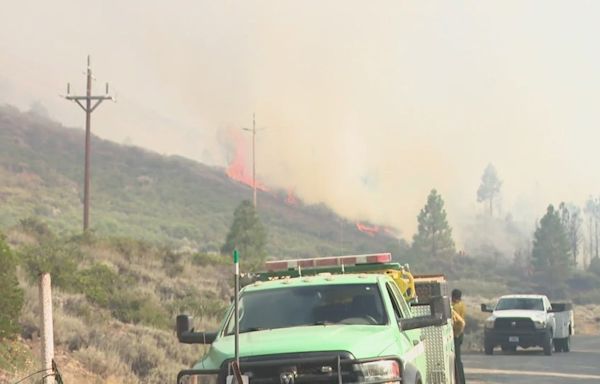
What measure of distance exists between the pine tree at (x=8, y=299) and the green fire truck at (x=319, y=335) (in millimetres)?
8556

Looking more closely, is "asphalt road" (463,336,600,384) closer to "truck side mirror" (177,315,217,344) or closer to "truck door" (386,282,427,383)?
"truck door" (386,282,427,383)

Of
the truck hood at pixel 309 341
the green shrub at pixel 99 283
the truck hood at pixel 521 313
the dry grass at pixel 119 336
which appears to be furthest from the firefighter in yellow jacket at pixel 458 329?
the truck hood at pixel 521 313

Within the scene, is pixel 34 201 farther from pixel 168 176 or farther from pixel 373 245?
pixel 373 245

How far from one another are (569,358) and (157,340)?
12551 millimetres

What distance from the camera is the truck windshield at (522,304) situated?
36725 millimetres

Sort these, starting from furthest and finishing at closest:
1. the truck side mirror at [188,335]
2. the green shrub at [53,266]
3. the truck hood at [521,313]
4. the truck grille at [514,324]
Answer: the truck hood at [521,313] → the truck grille at [514,324] → the green shrub at [53,266] → the truck side mirror at [188,335]

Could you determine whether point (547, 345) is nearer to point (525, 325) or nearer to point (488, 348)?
point (525, 325)

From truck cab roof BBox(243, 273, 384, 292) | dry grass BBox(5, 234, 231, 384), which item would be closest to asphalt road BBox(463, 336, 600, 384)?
dry grass BBox(5, 234, 231, 384)

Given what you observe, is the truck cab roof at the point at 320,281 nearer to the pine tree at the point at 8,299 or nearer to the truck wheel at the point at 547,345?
the pine tree at the point at 8,299

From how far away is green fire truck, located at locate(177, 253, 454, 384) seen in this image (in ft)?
33.1

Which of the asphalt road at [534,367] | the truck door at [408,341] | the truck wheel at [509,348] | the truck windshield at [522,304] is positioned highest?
the truck windshield at [522,304]

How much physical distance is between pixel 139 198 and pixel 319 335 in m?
147

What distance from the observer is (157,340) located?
83.1ft

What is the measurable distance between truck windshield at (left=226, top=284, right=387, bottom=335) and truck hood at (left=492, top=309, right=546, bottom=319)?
963 inches
